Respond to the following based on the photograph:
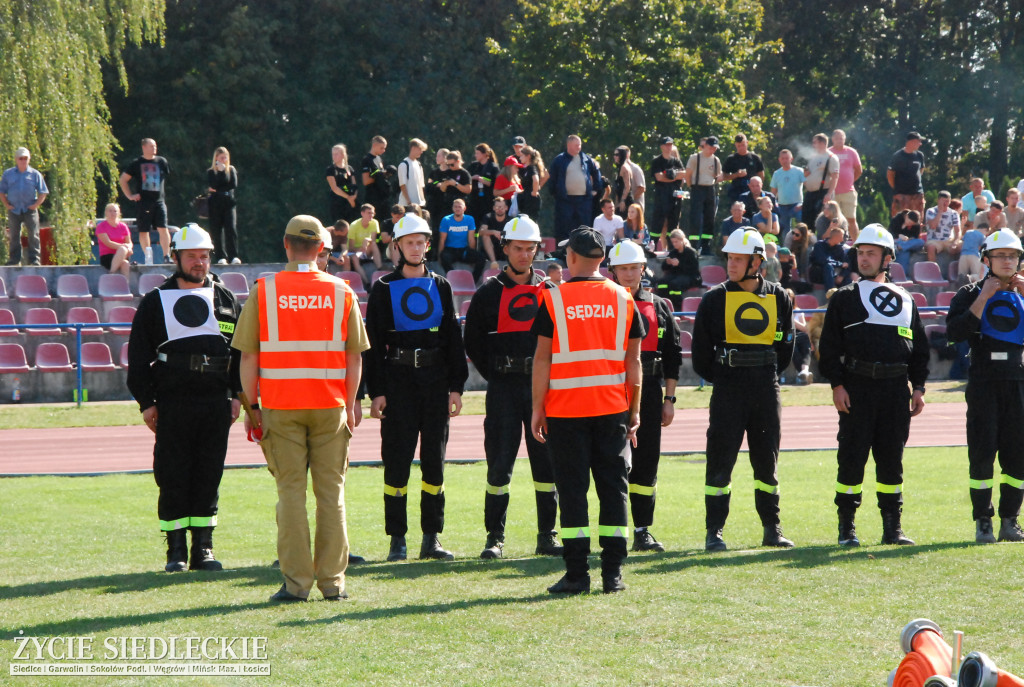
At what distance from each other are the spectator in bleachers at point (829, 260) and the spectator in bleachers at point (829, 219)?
19 centimetres

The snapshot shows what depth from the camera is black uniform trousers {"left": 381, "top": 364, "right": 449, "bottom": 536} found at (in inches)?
364

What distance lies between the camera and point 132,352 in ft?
29.0

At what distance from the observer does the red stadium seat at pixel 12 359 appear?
21.5m

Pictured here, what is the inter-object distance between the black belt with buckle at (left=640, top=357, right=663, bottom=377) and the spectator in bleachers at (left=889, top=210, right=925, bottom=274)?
16.1 m

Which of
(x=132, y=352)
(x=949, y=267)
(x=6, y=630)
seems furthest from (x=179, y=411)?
(x=949, y=267)

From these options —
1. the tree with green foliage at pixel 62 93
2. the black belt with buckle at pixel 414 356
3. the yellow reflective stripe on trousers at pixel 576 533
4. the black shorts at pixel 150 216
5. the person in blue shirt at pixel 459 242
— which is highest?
the tree with green foliage at pixel 62 93

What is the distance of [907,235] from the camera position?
24875 millimetres

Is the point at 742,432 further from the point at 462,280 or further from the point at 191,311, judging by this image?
the point at 462,280

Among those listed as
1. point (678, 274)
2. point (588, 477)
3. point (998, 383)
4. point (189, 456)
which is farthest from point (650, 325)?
point (678, 274)

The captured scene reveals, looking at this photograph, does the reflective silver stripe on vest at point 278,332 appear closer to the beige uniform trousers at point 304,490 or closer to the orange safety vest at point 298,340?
the orange safety vest at point 298,340

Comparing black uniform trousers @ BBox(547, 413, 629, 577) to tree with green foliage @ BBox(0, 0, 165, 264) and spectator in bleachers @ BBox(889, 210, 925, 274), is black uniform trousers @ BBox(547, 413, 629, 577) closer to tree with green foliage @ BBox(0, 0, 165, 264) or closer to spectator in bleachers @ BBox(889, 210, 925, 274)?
spectator in bleachers @ BBox(889, 210, 925, 274)

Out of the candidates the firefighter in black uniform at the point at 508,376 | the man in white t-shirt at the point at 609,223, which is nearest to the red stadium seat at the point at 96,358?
the man in white t-shirt at the point at 609,223

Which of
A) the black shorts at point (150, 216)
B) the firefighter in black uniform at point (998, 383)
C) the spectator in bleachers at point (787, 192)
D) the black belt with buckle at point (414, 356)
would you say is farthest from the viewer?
the spectator in bleachers at point (787, 192)

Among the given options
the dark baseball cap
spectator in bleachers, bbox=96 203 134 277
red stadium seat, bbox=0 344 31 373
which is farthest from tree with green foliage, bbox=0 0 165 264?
the dark baseball cap
